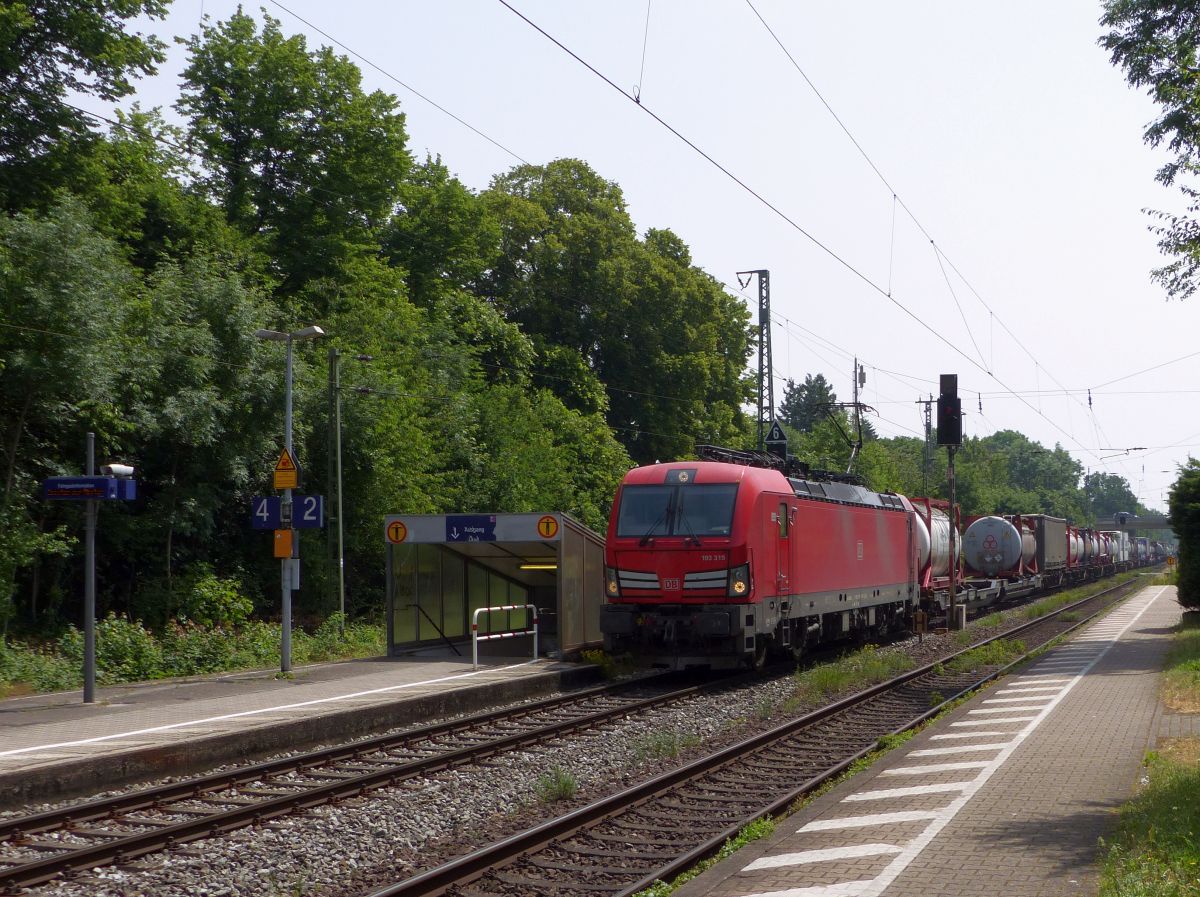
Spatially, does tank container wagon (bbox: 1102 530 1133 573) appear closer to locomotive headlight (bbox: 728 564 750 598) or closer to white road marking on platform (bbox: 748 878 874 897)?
locomotive headlight (bbox: 728 564 750 598)

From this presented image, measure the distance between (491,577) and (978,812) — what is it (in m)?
16.1

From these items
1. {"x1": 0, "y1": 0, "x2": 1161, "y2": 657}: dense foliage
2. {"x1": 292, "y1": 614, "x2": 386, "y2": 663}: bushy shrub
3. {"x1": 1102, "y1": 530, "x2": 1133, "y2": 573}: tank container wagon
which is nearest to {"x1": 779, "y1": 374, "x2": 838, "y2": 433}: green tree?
{"x1": 1102, "y1": 530, "x2": 1133, "y2": 573}: tank container wagon

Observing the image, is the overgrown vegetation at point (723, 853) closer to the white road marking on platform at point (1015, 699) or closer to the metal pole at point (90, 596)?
the white road marking on platform at point (1015, 699)

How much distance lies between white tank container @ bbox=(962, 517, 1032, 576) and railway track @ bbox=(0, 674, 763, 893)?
30.6 m

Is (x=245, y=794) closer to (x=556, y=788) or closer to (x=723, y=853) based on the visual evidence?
(x=556, y=788)

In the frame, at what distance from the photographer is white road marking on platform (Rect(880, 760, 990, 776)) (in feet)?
36.3

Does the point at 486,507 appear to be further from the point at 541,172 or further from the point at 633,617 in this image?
the point at 541,172

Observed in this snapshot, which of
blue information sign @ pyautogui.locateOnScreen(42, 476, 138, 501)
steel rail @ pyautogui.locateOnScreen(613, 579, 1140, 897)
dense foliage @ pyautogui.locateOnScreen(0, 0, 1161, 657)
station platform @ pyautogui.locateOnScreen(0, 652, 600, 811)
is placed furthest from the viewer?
dense foliage @ pyautogui.locateOnScreen(0, 0, 1161, 657)

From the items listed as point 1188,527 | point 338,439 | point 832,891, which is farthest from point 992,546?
point 832,891

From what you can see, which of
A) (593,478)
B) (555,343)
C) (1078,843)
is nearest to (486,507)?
(593,478)

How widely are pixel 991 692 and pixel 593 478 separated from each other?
85.8ft

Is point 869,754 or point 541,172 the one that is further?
point 541,172

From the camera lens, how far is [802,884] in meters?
7.28

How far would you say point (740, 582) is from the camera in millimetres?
18250
